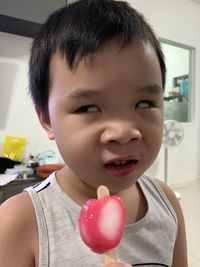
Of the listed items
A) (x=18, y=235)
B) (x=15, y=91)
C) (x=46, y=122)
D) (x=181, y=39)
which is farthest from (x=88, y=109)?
(x=181, y=39)

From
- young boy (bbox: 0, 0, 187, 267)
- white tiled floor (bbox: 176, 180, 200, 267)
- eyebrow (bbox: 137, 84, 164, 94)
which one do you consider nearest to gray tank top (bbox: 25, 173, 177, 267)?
young boy (bbox: 0, 0, 187, 267)

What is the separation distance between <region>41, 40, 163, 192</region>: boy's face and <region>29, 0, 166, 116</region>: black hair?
17mm

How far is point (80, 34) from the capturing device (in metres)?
0.39

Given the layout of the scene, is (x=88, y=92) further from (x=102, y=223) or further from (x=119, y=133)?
(x=102, y=223)

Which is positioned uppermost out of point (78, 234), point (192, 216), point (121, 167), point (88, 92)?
point (88, 92)

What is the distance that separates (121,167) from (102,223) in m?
0.10

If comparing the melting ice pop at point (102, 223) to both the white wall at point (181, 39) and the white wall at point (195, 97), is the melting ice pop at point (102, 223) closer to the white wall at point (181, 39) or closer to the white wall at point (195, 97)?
the white wall at point (195, 97)

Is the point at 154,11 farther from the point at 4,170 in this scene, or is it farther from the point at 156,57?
the point at 156,57

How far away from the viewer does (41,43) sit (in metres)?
0.45

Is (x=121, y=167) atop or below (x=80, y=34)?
below

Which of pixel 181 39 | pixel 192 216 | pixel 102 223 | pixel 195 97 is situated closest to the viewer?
pixel 102 223

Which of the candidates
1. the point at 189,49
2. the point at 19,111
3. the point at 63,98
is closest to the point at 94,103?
the point at 63,98

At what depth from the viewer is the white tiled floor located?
1579mm

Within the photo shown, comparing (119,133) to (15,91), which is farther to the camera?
(15,91)
